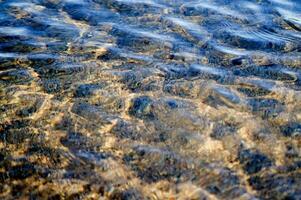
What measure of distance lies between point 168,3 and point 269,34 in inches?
77.3

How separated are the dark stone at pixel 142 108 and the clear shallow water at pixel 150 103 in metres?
0.01

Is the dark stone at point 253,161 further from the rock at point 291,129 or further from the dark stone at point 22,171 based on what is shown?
the dark stone at point 22,171

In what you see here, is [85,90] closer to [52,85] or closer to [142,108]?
[52,85]

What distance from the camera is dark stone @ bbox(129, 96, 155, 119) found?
4141mm

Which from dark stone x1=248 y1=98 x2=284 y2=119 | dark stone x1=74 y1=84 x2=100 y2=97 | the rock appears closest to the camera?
the rock

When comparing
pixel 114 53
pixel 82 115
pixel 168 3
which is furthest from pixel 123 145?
pixel 168 3

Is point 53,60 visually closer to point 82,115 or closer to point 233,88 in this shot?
point 82,115

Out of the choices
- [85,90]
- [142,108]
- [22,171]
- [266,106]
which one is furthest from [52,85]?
[266,106]

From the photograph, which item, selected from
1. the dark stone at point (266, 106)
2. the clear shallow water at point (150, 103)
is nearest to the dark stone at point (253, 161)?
the clear shallow water at point (150, 103)

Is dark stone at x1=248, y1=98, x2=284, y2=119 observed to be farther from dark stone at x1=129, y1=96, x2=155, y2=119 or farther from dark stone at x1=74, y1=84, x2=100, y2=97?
dark stone at x1=74, y1=84, x2=100, y2=97

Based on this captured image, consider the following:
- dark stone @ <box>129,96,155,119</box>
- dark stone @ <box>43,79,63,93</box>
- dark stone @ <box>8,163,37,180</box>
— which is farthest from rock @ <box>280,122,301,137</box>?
dark stone @ <box>43,79,63,93</box>

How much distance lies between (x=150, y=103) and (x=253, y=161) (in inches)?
51.8

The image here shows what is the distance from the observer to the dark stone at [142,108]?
414cm

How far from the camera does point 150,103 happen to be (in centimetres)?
433
